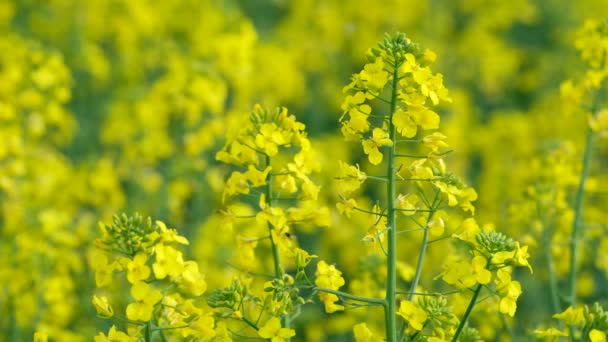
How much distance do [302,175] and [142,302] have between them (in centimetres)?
67

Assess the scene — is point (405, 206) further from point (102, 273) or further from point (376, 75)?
point (102, 273)

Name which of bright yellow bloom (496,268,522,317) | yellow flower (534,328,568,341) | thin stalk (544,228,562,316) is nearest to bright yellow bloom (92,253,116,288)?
bright yellow bloom (496,268,522,317)

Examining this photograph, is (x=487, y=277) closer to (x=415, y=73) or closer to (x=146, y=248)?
(x=415, y=73)

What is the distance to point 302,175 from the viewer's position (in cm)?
276

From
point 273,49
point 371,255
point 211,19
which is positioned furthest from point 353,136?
point 273,49

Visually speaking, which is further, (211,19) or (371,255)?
(211,19)

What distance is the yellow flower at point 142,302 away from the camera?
2377 mm

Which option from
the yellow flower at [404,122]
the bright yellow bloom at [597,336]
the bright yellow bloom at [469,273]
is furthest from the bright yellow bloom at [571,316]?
the yellow flower at [404,122]

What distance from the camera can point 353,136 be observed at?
2.62 meters

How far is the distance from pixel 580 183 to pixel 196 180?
278 centimetres

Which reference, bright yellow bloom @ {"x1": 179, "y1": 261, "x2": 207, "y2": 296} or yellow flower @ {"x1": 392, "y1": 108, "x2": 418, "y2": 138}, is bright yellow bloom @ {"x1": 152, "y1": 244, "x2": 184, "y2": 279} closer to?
bright yellow bloom @ {"x1": 179, "y1": 261, "x2": 207, "y2": 296}

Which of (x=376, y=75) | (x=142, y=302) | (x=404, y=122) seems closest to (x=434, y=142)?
(x=404, y=122)

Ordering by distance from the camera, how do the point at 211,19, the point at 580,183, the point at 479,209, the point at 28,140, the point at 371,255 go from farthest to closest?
the point at 211,19 < the point at 479,209 < the point at 28,140 < the point at 580,183 < the point at 371,255

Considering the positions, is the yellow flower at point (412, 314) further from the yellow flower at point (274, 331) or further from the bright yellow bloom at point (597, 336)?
the bright yellow bloom at point (597, 336)
